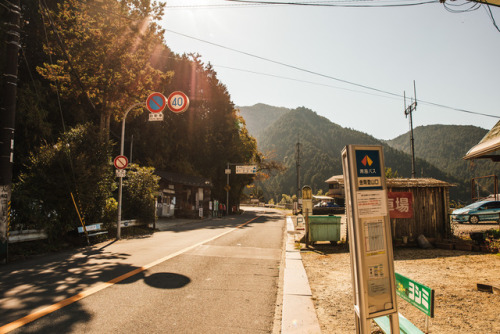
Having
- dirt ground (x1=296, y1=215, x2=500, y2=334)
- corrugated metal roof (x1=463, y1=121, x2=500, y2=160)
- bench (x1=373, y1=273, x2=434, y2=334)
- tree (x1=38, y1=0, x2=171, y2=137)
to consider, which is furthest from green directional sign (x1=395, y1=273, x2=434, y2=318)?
tree (x1=38, y1=0, x2=171, y2=137)

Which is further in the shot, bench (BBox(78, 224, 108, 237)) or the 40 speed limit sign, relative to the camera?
the 40 speed limit sign

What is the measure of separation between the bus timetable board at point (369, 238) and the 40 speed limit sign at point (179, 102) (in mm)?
10272

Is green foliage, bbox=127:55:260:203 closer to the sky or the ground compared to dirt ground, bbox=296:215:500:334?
closer to the sky

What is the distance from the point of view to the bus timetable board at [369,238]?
2.71m

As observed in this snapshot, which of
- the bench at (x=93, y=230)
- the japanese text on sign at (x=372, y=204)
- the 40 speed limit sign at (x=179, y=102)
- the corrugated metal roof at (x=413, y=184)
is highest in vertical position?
the 40 speed limit sign at (x=179, y=102)

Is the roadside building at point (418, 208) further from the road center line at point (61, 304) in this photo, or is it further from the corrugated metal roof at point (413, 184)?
the road center line at point (61, 304)

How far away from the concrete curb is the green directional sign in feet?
4.35

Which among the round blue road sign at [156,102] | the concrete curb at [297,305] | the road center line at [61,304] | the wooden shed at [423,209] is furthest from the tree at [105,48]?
the wooden shed at [423,209]

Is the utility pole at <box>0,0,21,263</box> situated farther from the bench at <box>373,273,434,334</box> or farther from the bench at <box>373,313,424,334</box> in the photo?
the bench at <box>373,273,434,334</box>

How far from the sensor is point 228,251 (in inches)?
404

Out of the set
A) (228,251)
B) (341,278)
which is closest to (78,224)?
(228,251)

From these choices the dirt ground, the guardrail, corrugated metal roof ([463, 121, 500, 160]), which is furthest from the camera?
the guardrail

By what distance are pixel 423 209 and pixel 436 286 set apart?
7022mm

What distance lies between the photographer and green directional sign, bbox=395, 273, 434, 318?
109 inches
